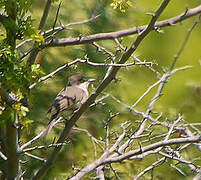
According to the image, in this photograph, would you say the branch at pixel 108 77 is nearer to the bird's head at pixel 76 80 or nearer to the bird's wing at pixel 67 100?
the bird's wing at pixel 67 100

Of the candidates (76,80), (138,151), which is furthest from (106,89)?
(138,151)

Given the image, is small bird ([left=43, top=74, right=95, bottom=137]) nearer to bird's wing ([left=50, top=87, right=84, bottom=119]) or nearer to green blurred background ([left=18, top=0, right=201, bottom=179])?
bird's wing ([left=50, top=87, right=84, bottom=119])

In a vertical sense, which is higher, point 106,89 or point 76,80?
point 106,89

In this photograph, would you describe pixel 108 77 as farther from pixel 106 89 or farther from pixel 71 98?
pixel 106 89

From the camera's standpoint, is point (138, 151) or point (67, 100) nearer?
point (138, 151)

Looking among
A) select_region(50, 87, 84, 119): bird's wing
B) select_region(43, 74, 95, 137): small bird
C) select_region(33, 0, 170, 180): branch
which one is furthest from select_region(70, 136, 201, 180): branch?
select_region(50, 87, 84, 119): bird's wing

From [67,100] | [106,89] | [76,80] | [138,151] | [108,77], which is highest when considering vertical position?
[106,89]

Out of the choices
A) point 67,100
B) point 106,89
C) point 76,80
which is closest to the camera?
point 67,100

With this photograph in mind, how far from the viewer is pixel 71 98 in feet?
15.0

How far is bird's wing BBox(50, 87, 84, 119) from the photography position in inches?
171

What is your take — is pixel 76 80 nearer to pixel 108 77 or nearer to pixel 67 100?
pixel 67 100

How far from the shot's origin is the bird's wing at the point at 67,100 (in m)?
4.33

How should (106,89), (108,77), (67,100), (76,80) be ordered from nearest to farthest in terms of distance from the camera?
(108,77)
(67,100)
(76,80)
(106,89)

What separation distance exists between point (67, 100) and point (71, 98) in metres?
0.06
